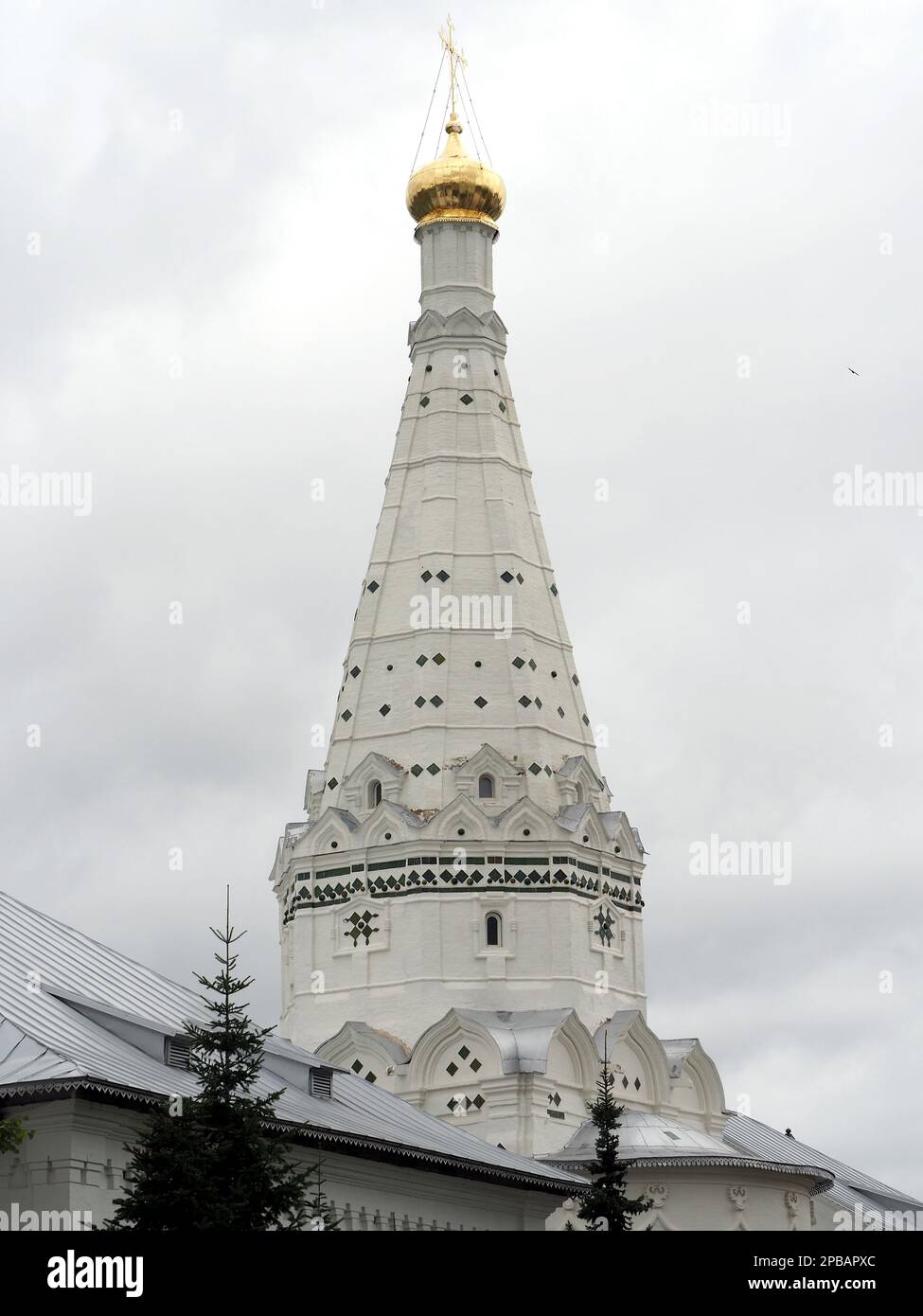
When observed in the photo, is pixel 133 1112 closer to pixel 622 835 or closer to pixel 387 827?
pixel 387 827

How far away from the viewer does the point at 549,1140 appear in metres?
48.1

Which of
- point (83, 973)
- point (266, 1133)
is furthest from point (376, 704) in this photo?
point (266, 1133)

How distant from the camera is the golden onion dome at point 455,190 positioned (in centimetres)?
5572

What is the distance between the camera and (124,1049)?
29.1 m

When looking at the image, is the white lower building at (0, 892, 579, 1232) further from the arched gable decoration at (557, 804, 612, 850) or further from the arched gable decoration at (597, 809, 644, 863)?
the arched gable decoration at (597, 809, 644, 863)

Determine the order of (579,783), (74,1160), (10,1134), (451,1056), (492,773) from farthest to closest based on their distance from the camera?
(579,783) → (492,773) → (451,1056) → (74,1160) → (10,1134)

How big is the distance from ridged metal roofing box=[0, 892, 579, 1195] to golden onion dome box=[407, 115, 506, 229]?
24.8m

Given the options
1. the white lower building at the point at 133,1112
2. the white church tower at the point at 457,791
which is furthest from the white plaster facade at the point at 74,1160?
the white church tower at the point at 457,791

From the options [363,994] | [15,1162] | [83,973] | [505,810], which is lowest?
[15,1162]

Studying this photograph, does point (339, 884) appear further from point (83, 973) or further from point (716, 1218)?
point (83, 973)

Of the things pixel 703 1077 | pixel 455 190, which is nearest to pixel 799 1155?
pixel 703 1077

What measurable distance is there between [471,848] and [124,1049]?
22.3 m
